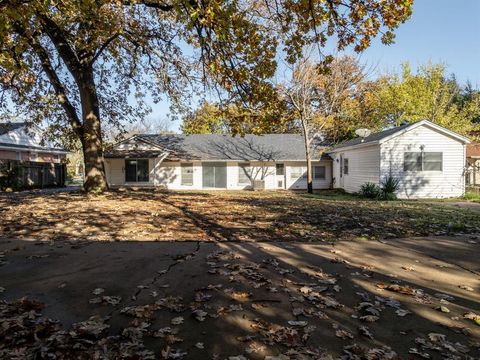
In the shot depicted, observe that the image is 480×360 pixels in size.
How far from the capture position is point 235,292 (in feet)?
14.2

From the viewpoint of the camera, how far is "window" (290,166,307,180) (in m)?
30.0

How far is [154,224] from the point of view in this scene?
332 inches

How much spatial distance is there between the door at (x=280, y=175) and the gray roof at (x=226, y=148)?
775 mm

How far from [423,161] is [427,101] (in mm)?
14481

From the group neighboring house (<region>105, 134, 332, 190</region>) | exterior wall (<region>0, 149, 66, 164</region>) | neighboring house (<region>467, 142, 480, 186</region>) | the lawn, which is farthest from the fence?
neighboring house (<region>467, 142, 480, 186</region>)

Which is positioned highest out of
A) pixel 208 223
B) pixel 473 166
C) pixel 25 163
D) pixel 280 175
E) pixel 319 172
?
pixel 25 163

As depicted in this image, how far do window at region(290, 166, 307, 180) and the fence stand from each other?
1787cm

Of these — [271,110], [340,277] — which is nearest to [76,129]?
[271,110]

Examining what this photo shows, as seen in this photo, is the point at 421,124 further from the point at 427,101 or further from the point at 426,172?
the point at 427,101

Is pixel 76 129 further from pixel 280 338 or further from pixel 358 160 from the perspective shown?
pixel 358 160

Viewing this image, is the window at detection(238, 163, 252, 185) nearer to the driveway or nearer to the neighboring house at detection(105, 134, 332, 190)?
the neighboring house at detection(105, 134, 332, 190)

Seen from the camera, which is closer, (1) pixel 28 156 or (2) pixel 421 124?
(2) pixel 421 124

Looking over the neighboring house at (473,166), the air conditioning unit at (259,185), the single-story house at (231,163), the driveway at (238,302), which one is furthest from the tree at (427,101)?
the driveway at (238,302)

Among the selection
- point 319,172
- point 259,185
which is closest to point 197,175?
point 259,185
